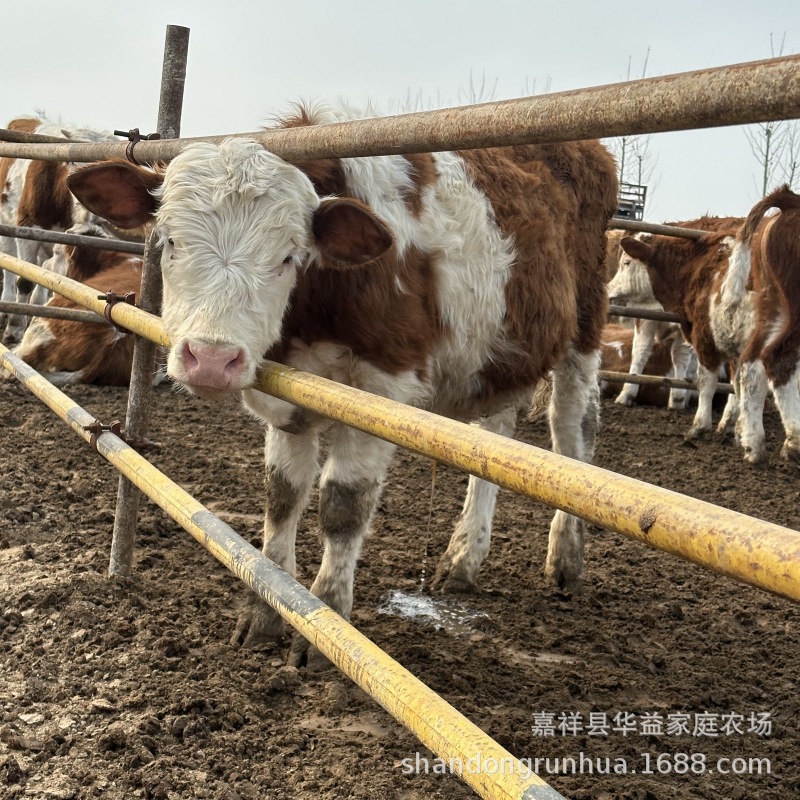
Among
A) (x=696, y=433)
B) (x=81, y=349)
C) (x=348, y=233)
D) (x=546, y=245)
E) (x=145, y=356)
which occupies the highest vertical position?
(x=546, y=245)

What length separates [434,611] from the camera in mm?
4047

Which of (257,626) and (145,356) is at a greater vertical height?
(145,356)

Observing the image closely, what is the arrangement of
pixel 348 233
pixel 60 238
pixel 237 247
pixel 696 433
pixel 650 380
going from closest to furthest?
pixel 237 247 < pixel 348 233 < pixel 60 238 < pixel 650 380 < pixel 696 433

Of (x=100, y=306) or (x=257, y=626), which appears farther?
(x=100, y=306)

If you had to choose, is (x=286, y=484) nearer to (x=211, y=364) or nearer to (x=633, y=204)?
(x=211, y=364)

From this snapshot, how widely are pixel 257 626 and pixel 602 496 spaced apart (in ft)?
7.61

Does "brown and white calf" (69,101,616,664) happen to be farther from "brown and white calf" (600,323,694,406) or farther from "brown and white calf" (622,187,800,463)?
"brown and white calf" (600,323,694,406)

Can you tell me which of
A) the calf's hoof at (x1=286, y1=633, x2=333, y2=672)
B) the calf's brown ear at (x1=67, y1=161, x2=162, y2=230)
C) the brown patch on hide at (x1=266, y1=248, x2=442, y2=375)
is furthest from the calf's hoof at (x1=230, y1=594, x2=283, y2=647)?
the calf's brown ear at (x1=67, y1=161, x2=162, y2=230)

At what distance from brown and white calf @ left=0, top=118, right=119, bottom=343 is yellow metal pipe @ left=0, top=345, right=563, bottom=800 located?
22.6ft

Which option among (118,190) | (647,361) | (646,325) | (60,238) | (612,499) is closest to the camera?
(612,499)

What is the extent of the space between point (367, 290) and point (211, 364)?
0.79 m

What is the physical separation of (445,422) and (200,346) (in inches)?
41.2

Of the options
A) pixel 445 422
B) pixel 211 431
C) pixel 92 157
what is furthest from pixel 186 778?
pixel 211 431

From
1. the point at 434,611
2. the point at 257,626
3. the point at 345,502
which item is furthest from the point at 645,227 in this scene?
the point at 257,626
